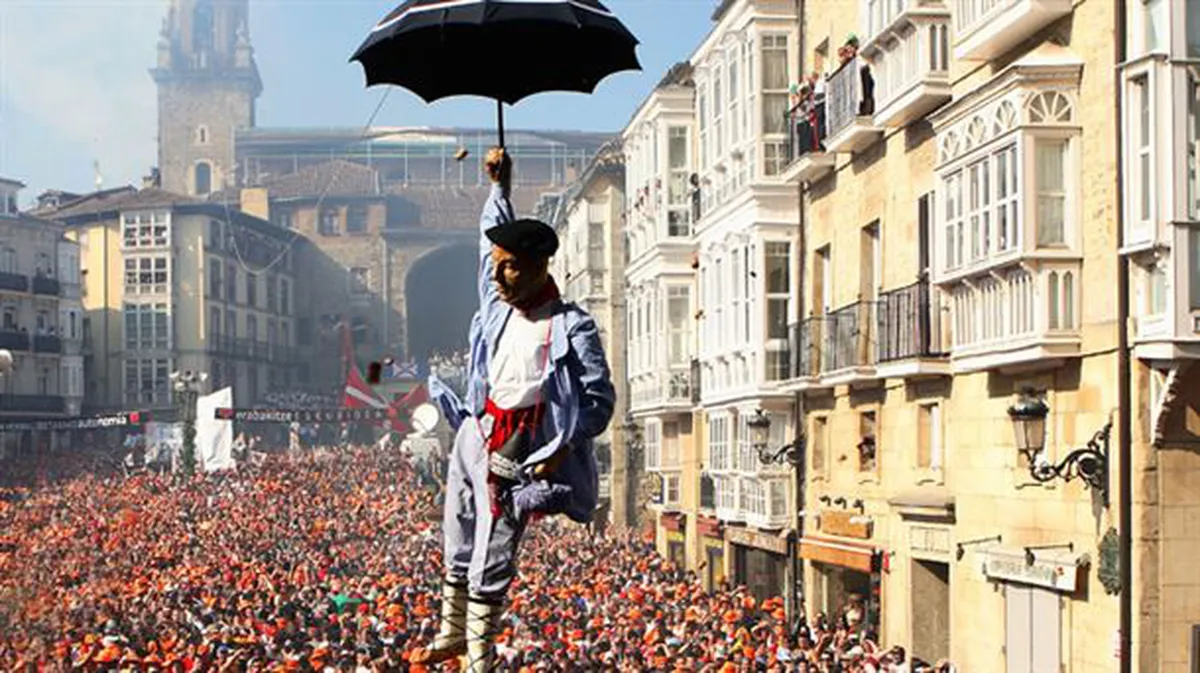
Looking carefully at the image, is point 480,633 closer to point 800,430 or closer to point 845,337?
point 845,337

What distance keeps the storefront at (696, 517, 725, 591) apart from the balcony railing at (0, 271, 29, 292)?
52.3m

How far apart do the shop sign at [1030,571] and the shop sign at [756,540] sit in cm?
1097

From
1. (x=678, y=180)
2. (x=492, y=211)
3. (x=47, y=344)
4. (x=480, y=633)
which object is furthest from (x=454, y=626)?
(x=47, y=344)

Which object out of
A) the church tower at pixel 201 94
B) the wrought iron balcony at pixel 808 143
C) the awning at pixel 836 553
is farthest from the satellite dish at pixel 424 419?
the church tower at pixel 201 94

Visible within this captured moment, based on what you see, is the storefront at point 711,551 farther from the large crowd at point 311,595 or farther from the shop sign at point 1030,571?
the shop sign at point 1030,571

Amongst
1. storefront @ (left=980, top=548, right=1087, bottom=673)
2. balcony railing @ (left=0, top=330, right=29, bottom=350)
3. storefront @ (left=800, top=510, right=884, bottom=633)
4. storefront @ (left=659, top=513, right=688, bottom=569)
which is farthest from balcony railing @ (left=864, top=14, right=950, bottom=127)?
balcony railing @ (left=0, top=330, right=29, bottom=350)

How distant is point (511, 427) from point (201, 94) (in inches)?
5514

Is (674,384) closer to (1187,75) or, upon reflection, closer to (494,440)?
(1187,75)

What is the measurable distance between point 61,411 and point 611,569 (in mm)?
58336

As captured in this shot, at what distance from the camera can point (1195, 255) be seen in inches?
712

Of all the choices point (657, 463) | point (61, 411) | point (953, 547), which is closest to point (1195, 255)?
point (953, 547)

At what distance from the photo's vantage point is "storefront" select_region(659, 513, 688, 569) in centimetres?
4622

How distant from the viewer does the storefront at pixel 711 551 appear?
4056 cm

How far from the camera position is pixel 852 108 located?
28750 mm
